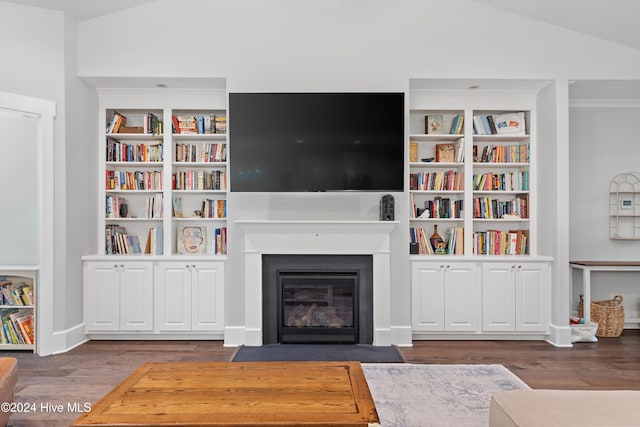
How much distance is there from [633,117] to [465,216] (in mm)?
2345

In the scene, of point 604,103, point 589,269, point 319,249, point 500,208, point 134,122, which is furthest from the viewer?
point 604,103

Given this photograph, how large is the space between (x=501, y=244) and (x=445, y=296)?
3.00ft

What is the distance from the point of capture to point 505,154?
181 inches

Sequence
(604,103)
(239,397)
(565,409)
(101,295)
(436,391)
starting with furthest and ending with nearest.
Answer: (604,103)
(101,295)
(436,391)
(239,397)
(565,409)

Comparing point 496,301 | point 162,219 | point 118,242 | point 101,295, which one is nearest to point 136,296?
point 101,295

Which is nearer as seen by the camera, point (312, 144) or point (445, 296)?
point (312, 144)

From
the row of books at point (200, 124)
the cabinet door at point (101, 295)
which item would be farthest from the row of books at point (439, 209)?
the cabinet door at point (101, 295)

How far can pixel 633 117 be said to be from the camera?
16.0 ft

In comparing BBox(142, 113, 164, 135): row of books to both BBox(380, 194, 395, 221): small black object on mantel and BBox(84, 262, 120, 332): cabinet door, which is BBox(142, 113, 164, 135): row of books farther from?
BBox(380, 194, 395, 221): small black object on mantel

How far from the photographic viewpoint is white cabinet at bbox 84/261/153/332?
13.9 ft

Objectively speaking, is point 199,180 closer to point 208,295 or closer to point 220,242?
point 220,242

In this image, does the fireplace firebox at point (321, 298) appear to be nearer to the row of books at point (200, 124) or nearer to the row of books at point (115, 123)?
the row of books at point (200, 124)

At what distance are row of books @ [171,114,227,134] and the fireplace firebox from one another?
58.9 inches

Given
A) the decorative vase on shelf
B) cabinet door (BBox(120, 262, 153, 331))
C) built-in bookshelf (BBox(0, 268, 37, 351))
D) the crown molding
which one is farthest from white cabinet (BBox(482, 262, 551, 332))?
built-in bookshelf (BBox(0, 268, 37, 351))
